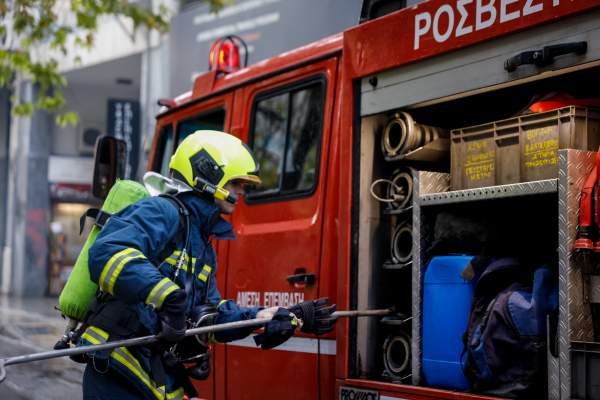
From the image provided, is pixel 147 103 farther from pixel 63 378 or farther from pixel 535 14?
pixel 535 14

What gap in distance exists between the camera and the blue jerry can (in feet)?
9.86

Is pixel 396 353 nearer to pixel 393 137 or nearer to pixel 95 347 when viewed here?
pixel 393 137

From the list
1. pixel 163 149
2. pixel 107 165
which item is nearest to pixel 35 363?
pixel 163 149

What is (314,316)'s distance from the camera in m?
2.98

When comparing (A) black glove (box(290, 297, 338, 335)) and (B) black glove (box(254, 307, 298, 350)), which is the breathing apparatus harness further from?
(A) black glove (box(290, 297, 338, 335))

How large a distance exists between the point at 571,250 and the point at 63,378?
7.24 meters

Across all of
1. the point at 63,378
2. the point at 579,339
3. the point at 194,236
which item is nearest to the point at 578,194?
the point at 579,339

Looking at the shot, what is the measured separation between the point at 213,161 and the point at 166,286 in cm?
75

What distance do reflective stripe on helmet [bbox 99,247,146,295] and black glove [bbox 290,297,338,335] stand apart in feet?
2.72

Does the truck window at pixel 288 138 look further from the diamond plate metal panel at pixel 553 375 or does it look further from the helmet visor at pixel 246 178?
the diamond plate metal panel at pixel 553 375

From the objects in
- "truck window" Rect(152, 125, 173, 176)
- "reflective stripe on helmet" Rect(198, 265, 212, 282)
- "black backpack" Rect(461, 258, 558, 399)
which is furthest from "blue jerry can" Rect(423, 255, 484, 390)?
"truck window" Rect(152, 125, 173, 176)

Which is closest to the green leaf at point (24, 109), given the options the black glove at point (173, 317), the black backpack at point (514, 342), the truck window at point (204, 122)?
the truck window at point (204, 122)

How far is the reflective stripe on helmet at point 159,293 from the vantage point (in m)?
2.43

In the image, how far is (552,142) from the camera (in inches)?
112
